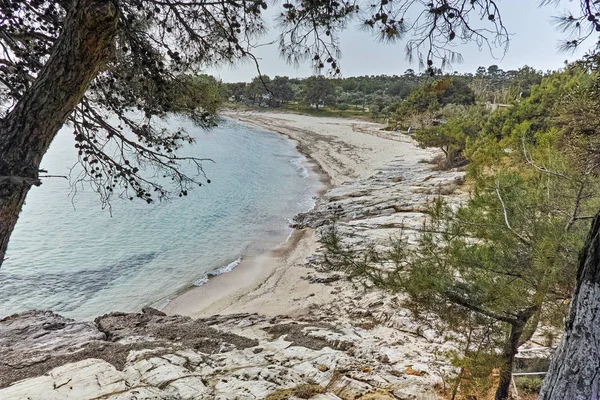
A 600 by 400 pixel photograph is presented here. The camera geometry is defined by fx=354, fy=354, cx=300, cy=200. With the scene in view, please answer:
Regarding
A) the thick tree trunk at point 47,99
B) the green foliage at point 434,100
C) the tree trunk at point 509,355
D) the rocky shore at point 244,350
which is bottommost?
the rocky shore at point 244,350

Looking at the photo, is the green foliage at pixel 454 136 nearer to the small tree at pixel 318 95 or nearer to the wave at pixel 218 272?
the wave at pixel 218 272

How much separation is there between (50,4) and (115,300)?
6994 millimetres

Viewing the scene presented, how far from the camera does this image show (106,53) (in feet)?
6.24

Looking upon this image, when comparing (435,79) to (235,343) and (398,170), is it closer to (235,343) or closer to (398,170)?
(235,343)

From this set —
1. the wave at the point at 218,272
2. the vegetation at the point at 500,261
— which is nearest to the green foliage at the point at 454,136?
the wave at the point at 218,272

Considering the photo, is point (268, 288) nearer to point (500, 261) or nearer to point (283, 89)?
point (500, 261)

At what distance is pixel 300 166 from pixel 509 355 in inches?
835

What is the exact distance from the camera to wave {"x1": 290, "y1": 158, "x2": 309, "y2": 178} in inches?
856

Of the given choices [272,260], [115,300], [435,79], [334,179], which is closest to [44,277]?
[115,300]

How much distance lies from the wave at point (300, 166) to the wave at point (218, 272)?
11.5 m

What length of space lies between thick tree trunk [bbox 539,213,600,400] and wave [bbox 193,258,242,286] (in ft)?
28.2

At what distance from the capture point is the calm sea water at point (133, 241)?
8.54 meters

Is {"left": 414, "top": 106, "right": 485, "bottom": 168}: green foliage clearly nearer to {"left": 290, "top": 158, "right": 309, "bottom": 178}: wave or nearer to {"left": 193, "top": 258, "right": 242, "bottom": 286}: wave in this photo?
{"left": 290, "top": 158, "right": 309, "bottom": 178}: wave

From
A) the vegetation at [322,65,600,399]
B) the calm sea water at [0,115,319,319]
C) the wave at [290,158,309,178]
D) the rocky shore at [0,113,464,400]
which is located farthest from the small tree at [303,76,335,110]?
the vegetation at [322,65,600,399]
